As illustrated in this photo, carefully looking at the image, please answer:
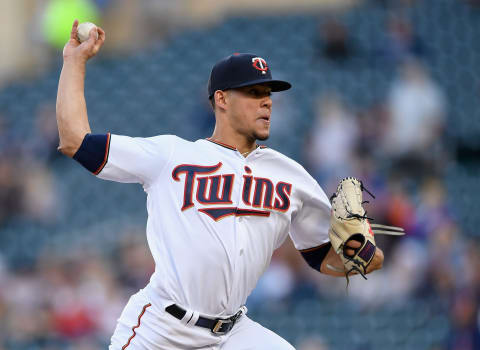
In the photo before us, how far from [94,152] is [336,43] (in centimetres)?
672

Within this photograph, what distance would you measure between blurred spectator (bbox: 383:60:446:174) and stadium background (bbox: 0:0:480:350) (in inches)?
0.5

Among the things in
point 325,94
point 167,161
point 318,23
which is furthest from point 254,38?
point 167,161

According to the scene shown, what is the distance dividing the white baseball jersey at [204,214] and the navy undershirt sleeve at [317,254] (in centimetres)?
32

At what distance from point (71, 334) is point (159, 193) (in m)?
4.51

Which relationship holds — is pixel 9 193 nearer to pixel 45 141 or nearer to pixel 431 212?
pixel 45 141

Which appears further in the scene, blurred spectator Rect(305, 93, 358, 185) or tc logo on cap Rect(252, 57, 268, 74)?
blurred spectator Rect(305, 93, 358, 185)

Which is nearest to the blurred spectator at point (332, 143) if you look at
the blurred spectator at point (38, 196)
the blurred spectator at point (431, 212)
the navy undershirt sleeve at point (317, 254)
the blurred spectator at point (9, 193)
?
the blurred spectator at point (431, 212)

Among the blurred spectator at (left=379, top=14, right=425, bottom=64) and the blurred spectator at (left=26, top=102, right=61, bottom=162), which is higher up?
the blurred spectator at (left=379, top=14, right=425, bottom=64)

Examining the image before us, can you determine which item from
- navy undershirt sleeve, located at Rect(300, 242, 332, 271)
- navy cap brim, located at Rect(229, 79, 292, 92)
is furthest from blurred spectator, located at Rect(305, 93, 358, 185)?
navy cap brim, located at Rect(229, 79, 292, 92)

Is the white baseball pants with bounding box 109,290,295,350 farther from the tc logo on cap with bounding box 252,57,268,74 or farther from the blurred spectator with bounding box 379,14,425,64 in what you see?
the blurred spectator with bounding box 379,14,425,64

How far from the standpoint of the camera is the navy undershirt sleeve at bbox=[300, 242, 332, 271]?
4012 millimetres

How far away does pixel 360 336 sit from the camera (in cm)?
711

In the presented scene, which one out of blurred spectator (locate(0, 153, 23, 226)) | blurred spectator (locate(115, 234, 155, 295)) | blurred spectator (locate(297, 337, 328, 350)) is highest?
blurred spectator (locate(0, 153, 23, 226))

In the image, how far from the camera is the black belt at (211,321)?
3.51 metres
